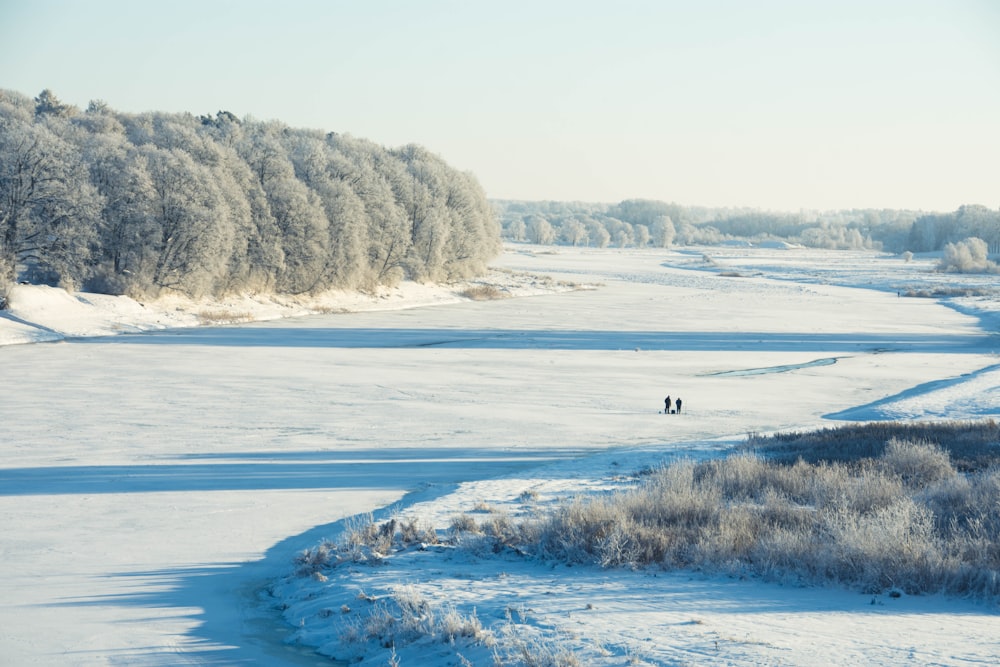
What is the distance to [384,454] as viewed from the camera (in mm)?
20781

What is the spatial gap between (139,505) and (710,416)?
53.5 ft

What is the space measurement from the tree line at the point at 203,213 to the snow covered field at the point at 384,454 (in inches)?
130

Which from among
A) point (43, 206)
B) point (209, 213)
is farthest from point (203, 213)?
point (43, 206)

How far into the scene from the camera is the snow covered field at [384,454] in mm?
9695

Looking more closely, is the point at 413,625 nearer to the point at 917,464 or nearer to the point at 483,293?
the point at 917,464

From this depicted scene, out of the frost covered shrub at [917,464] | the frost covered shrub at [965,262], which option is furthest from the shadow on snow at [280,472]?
the frost covered shrub at [965,262]

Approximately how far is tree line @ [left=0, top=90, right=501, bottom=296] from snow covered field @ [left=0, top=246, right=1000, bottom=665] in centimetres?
329

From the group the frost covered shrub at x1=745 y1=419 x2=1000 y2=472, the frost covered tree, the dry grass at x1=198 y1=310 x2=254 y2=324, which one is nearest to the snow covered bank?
the dry grass at x1=198 y1=310 x2=254 y2=324

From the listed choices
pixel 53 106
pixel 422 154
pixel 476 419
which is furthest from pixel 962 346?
pixel 53 106

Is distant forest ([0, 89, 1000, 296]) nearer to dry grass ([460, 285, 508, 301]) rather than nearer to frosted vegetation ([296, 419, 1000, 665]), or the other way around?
dry grass ([460, 285, 508, 301])

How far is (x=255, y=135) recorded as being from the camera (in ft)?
264

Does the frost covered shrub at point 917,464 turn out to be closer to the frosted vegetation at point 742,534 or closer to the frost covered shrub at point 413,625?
the frosted vegetation at point 742,534

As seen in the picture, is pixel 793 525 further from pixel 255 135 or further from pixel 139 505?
pixel 255 135

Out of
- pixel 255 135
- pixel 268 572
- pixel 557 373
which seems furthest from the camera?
pixel 255 135
